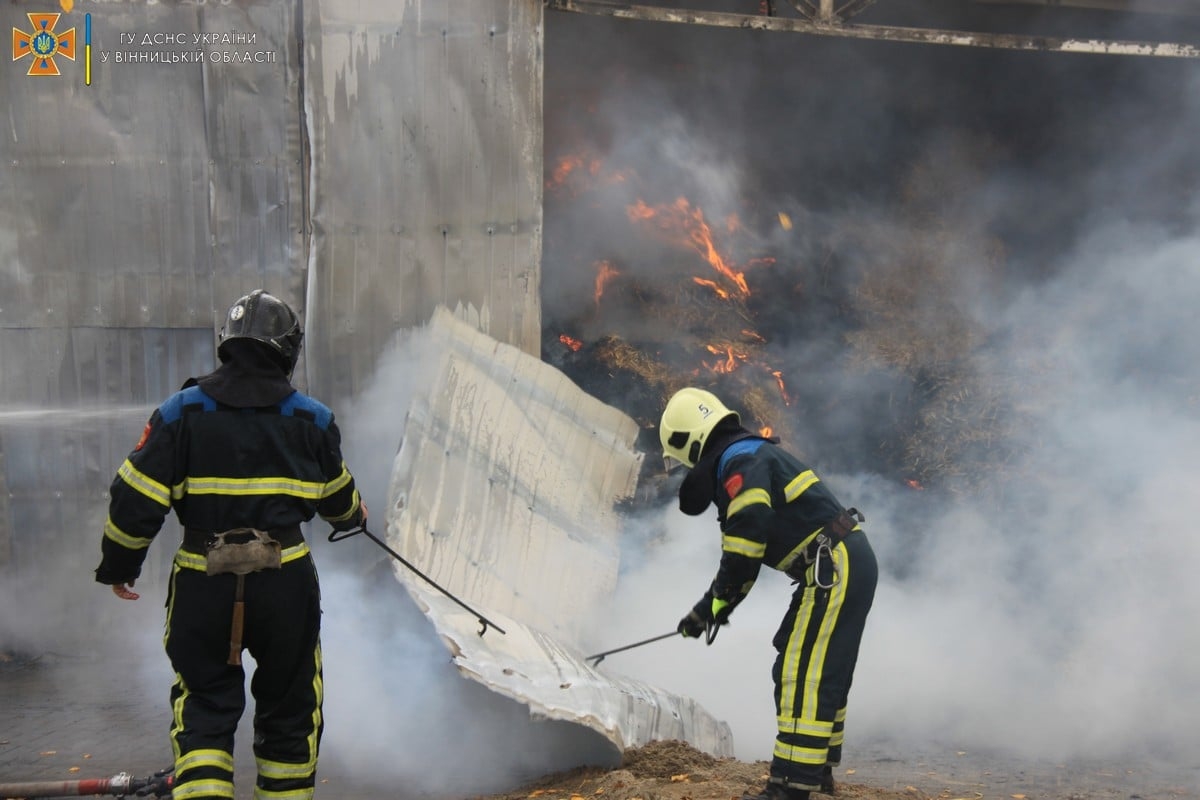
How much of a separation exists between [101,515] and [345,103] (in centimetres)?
302

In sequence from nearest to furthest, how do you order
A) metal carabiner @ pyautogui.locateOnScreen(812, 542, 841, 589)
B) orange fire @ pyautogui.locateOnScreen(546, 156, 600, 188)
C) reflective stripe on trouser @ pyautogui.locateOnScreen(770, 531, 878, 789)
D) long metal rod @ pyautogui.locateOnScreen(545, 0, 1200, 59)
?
reflective stripe on trouser @ pyautogui.locateOnScreen(770, 531, 878, 789)
metal carabiner @ pyautogui.locateOnScreen(812, 542, 841, 589)
long metal rod @ pyautogui.locateOnScreen(545, 0, 1200, 59)
orange fire @ pyautogui.locateOnScreen(546, 156, 600, 188)

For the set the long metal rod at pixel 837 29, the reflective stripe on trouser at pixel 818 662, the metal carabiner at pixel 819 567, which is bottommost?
the reflective stripe on trouser at pixel 818 662

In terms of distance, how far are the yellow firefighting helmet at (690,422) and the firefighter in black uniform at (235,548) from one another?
141cm

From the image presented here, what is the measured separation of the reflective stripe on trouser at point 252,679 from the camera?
3.22 meters

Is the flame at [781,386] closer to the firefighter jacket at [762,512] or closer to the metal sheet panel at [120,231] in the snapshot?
the metal sheet panel at [120,231]

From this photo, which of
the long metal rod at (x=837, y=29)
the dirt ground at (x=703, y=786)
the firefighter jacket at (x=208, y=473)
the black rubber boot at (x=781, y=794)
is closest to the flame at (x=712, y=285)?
the long metal rod at (x=837, y=29)

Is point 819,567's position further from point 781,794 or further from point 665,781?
Result: point 665,781

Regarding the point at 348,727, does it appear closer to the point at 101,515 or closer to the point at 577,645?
the point at 577,645

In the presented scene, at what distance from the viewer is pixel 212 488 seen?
3.27m

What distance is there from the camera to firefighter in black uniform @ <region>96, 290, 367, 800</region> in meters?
3.23

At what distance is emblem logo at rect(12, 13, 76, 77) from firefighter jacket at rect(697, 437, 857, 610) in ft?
16.3

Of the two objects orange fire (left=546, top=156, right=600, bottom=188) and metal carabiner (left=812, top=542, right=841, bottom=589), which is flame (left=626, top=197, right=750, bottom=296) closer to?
orange fire (left=546, top=156, right=600, bottom=188)

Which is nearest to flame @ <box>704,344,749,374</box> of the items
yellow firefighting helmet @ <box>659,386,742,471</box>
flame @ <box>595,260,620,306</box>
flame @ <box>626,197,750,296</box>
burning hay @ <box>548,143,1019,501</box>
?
burning hay @ <box>548,143,1019,501</box>

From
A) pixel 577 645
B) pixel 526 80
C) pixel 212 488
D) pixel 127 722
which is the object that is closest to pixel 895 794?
pixel 577 645
